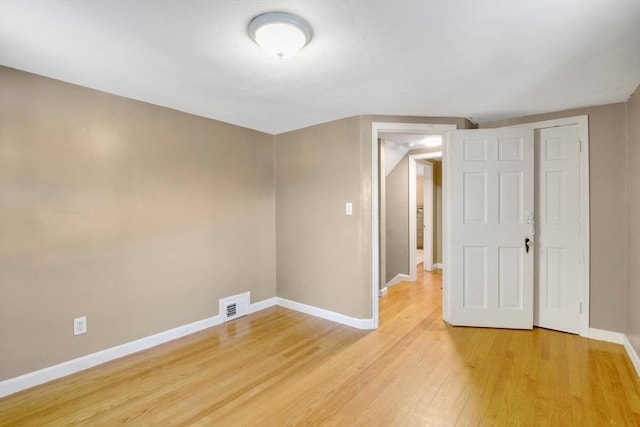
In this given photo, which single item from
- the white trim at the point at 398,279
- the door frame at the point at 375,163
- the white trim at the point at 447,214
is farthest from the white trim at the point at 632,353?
the white trim at the point at 398,279

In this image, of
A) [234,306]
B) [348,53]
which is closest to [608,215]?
[348,53]

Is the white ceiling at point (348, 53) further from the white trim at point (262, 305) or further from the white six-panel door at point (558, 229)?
the white trim at point (262, 305)

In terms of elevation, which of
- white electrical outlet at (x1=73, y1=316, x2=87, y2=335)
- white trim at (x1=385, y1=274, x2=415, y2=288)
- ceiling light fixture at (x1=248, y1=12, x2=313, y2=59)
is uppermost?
ceiling light fixture at (x1=248, y1=12, x2=313, y2=59)

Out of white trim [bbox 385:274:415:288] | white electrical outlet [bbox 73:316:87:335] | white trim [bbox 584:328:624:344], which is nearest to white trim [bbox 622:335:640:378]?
white trim [bbox 584:328:624:344]

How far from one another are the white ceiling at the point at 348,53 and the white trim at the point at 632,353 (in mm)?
2085

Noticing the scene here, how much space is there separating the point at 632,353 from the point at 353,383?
7.51ft

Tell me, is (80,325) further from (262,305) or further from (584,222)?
(584,222)

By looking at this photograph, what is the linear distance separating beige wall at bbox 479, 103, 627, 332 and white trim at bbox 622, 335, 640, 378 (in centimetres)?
10

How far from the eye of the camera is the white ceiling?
1443mm

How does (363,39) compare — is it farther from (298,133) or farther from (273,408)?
(273,408)

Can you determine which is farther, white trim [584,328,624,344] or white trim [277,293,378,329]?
white trim [277,293,378,329]

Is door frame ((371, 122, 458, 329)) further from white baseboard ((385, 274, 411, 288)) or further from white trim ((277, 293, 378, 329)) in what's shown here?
white baseboard ((385, 274, 411, 288))

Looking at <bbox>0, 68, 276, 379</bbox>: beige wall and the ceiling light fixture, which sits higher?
the ceiling light fixture

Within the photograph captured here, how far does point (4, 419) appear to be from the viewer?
5.90ft
